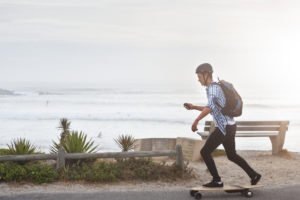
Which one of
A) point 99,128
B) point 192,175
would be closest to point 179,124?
point 99,128

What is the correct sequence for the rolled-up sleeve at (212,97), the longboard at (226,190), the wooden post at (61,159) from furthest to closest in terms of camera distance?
the wooden post at (61,159) < the longboard at (226,190) < the rolled-up sleeve at (212,97)

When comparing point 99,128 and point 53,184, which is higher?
point 99,128

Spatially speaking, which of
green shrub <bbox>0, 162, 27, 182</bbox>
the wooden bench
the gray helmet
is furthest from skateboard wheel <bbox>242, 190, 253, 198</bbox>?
the wooden bench

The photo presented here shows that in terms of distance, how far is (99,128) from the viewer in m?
58.2

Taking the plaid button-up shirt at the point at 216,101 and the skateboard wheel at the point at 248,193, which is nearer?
the plaid button-up shirt at the point at 216,101

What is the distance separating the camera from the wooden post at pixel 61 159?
38.9 feet

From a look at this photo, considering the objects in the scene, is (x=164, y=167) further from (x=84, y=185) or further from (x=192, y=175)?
(x=84, y=185)

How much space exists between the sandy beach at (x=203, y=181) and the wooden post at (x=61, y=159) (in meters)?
0.50

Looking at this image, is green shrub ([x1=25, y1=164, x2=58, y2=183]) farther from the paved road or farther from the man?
the man

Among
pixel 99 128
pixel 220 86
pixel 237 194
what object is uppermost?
pixel 99 128

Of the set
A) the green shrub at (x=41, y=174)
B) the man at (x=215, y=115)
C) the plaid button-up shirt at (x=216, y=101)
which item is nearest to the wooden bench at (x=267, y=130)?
the green shrub at (x=41, y=174)

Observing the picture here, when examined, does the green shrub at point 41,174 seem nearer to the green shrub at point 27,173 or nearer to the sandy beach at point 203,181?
the green shrub at point 27,173

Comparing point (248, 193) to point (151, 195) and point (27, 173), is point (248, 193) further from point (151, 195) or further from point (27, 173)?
point (27, 173)

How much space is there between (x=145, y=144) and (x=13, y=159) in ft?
19.8
